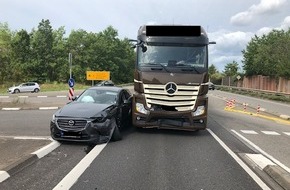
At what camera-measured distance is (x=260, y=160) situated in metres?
8.63

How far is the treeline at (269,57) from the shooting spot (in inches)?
2012

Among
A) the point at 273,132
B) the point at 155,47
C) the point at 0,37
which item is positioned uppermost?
the point at 0,37

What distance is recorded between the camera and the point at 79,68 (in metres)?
87.8

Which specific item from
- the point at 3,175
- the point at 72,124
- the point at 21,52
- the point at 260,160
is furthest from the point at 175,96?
the point at 21,52

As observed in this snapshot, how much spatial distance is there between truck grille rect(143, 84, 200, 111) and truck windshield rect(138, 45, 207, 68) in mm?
718

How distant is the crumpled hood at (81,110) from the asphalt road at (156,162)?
807 mm

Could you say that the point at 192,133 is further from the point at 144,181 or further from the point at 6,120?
the point at 6,120

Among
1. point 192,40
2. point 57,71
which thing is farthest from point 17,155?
point 57,71

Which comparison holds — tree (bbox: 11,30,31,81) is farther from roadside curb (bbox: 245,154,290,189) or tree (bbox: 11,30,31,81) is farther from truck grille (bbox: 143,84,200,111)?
roadside curb (bbox: 245,154,290,189)

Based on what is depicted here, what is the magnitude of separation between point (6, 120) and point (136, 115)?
6.65m

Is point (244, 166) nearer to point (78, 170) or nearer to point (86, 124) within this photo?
point (78, 170)

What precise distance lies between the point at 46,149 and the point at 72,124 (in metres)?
1.09

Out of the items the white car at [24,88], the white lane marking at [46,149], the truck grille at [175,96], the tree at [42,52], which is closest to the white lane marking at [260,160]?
the truck grille at [175,96]

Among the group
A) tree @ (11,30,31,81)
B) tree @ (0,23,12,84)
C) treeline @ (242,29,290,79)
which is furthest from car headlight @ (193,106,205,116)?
tree @ (11,30,31,81)
